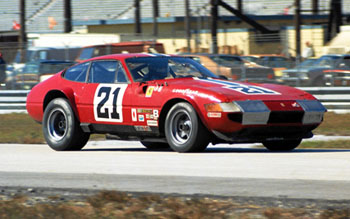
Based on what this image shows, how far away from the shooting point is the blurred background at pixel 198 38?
19531 mm

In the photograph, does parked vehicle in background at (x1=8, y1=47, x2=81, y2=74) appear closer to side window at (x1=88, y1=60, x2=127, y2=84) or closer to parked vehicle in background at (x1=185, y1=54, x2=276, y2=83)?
parked vehicle in background at (x1=185, y1=54, x2=276, y2=83)

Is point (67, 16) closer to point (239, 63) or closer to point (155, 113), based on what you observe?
point (239, 63)

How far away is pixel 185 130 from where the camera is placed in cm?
791

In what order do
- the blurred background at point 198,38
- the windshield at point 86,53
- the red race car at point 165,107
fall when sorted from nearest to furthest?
the red race car at point 165,107 < the blurred background at point 198,38 < the windshield at point 86,53

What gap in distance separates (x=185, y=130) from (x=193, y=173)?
1.64 metres

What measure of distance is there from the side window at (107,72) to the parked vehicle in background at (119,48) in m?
13.2

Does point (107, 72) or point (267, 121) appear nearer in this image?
point (267, 121)

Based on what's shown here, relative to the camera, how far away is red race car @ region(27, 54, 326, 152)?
766cm

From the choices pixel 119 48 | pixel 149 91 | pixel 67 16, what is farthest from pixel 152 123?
pixel 67 16

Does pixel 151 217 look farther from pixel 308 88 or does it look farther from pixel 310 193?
pixel 308 88

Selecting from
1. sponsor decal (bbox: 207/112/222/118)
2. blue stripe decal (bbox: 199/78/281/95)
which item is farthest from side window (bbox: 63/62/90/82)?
sponsor decal (bbox: 207/112/222/118)

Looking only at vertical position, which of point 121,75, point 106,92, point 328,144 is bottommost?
point 328,144

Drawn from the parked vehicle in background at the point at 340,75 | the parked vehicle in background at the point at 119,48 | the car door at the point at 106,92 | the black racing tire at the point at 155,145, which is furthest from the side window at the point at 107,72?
the parked vehicle in background at the point at 119,48

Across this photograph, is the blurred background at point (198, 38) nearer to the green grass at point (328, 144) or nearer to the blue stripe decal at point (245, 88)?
the green grass at point (328, 144)
